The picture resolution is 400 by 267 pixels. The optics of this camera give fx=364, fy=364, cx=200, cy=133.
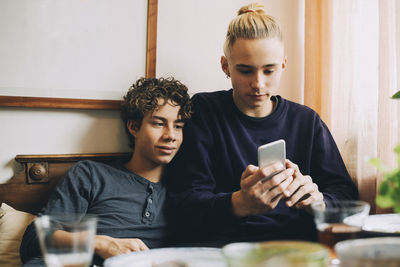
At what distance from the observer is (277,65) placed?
139 centimetres

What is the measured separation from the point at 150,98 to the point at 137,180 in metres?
0.33

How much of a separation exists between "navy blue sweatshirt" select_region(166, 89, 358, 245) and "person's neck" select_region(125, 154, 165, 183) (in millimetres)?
57

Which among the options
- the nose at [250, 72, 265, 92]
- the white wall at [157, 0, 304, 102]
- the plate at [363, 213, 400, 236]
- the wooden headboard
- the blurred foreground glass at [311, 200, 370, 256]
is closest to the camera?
the blurred foreground glass at [311, 200, 370, 256]

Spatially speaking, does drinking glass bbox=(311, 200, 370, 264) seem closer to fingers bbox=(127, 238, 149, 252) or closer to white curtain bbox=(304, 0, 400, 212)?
fingers bbox=(127, 238, 149, 252)

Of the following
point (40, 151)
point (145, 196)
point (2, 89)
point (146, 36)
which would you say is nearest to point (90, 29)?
point (146, 36)

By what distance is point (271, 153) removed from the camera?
1.02 metres

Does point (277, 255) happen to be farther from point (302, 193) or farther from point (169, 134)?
point (169, 134)

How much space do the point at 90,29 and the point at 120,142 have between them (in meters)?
0.51

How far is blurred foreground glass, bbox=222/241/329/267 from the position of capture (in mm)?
547

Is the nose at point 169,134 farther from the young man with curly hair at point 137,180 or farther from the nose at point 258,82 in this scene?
the nose at point 258,82

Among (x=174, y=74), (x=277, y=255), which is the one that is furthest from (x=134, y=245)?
(x=174, y=74)

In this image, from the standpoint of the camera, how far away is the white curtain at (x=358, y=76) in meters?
1.32

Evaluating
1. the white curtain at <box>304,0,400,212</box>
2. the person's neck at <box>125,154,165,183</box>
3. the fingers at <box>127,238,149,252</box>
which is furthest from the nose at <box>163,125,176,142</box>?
the white curtain at <box>304,0,400,212</box>

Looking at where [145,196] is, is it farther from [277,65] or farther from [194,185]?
[277,65]
